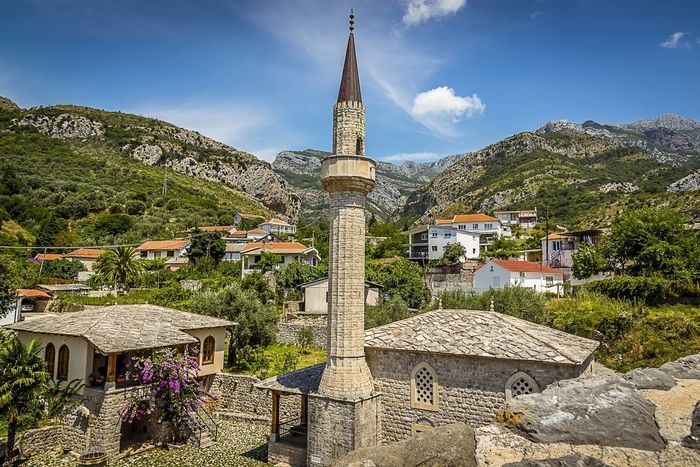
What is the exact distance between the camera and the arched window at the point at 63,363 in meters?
18.4

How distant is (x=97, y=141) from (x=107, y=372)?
9299 centimetres

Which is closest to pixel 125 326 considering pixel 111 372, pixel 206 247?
pixel 111 372

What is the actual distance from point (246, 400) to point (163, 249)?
132 feet

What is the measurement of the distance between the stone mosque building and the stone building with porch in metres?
5.70

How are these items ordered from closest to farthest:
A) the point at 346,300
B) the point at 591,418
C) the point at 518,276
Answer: the point at 591,418
the point at 346,300
the point at 518,276

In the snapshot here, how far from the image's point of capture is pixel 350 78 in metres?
14.9

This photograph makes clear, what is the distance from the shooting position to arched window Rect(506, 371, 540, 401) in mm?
12816

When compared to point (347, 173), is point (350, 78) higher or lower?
higher

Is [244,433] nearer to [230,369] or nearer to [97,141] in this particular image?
[230,369]

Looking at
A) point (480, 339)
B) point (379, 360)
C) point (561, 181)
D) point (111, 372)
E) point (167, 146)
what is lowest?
point (111, 372)

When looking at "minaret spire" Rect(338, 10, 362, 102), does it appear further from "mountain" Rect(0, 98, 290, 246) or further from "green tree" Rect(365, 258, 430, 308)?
"mountain" Rect(0, 98, 290, 246)

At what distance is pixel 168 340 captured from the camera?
1889 cm

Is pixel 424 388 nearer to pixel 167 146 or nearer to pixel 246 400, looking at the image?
pixel 246 400

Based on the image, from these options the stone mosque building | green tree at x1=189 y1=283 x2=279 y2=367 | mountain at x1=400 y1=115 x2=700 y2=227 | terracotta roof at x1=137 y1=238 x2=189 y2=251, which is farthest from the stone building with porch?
mountain at x1=400 y1=115 x2=700 y2=227
